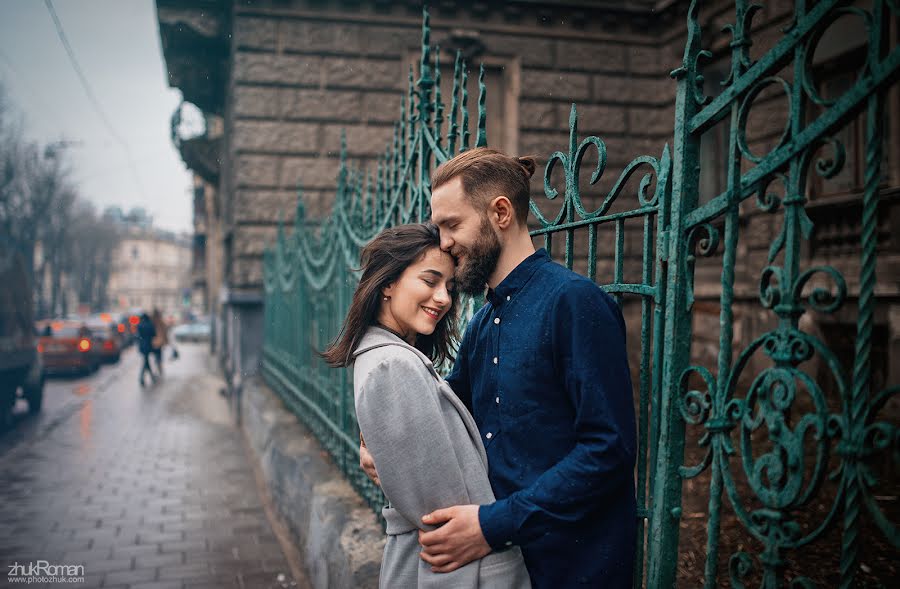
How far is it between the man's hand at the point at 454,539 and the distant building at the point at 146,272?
95.0 metres

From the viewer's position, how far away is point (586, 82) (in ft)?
35.3

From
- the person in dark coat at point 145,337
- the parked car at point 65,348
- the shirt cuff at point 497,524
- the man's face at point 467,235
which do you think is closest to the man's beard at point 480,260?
the man's face at point 467,235

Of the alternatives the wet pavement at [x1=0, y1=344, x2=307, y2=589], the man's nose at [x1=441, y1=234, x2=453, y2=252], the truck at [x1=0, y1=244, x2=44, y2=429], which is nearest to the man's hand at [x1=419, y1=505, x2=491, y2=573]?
the man's nose at [x1=441, y1=234, x2=453, y2=252]

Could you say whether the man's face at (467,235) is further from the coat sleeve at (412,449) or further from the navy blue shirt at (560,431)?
the coat sleeve at (412,449)

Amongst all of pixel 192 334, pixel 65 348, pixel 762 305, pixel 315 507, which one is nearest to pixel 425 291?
pixel 762 305

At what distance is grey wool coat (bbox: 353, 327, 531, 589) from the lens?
1679mm

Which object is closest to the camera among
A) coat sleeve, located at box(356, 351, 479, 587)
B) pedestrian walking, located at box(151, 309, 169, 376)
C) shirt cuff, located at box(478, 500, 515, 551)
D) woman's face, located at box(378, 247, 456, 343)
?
shirt cuff, located at box(478, 500, 515, 551)

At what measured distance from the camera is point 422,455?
169 cm

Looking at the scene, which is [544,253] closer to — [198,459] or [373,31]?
[198,459]

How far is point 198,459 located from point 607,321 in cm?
727

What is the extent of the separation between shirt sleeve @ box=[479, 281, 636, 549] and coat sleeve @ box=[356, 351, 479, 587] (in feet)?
0.47

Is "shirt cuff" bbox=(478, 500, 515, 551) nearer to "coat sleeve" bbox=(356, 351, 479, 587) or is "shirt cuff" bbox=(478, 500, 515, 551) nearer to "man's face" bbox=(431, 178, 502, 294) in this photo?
"coat sleeve" bbox=(356, 351, 479, 587)

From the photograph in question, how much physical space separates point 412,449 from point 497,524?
11.1 inches

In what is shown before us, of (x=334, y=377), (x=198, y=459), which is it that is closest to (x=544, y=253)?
(x=334, y=377)
